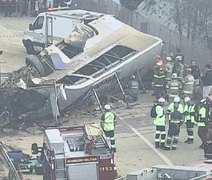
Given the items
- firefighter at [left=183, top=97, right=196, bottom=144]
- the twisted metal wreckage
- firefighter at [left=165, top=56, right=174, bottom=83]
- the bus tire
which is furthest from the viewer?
firefighter at [left=165, top=56, right=174, bottom=83]

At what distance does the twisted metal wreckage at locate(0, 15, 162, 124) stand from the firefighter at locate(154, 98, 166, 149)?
3015mm

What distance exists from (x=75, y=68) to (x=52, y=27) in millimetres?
6519

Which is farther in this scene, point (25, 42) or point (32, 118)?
point (25, 42)

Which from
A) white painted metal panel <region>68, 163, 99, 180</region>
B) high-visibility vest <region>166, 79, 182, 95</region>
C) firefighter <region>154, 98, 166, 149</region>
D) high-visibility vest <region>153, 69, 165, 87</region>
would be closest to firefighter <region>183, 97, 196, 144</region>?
firefighter <region>154, 98, 166, 149</region>

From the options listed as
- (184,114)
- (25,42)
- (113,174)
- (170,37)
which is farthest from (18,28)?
(113,174)

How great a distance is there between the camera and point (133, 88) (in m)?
23.3

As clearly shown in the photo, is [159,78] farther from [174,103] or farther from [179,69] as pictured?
[174,103]

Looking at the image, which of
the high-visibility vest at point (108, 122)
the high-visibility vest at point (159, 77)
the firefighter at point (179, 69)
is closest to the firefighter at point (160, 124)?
the high-visibility vest at point (108, 122)

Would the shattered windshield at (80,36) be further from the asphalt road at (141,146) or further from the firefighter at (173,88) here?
the firefighter at (173,88)

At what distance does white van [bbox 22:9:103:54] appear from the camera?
1050 inches

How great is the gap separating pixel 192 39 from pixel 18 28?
9665 mm

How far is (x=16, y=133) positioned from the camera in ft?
66.3

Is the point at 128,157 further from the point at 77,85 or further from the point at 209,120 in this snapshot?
the point at 77,85

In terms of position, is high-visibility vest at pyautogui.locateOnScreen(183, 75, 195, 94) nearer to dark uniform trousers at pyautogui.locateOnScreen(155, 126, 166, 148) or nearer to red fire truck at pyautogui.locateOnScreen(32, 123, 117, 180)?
dark uniform trousers at pyautogui.locateOnScreen(155, 126, 166, 148)
